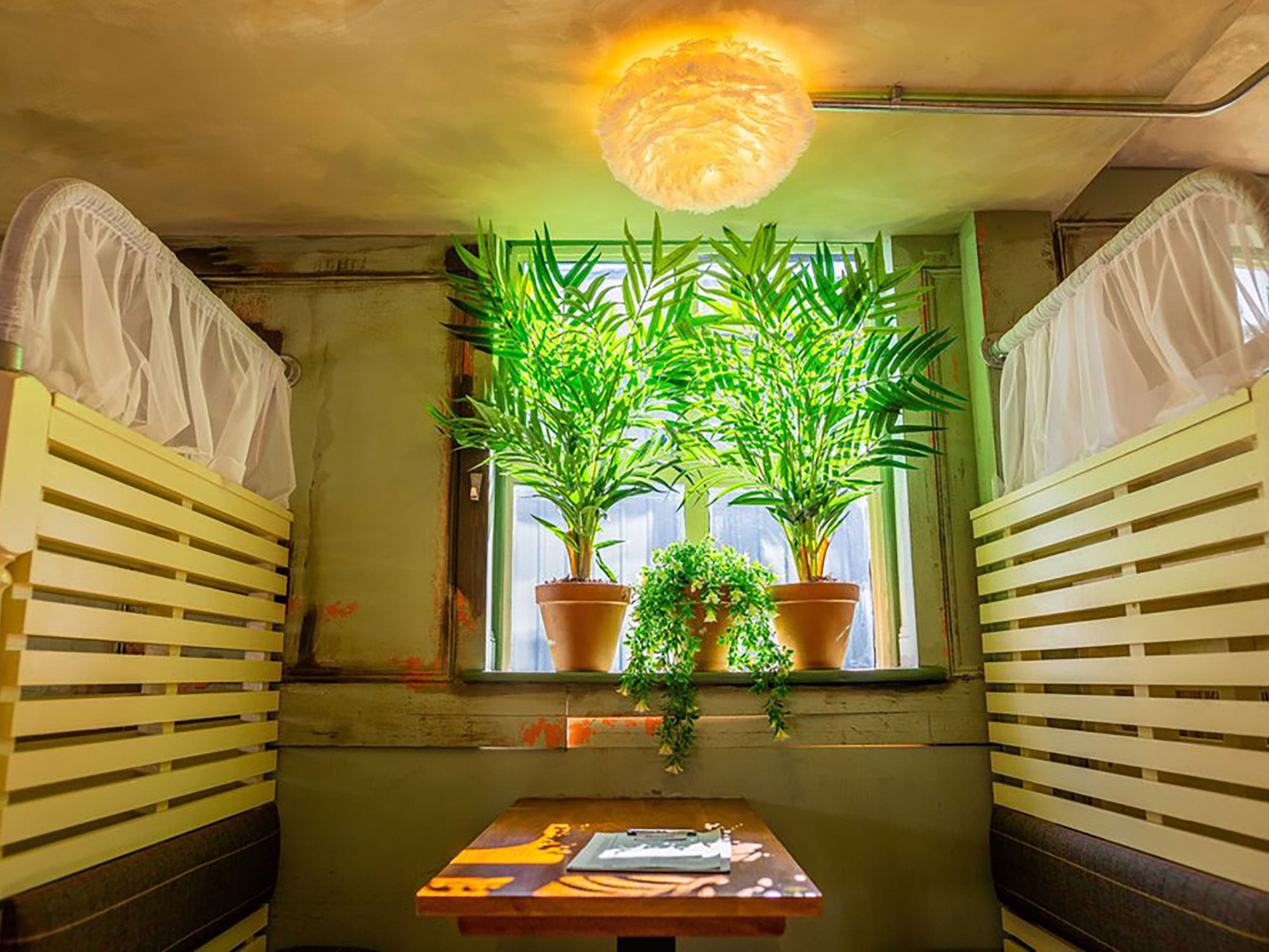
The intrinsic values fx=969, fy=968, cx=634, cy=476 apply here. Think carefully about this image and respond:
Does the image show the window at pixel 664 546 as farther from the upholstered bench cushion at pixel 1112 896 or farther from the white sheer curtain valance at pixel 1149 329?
the upholstered bench cushion at pixel 1112 896

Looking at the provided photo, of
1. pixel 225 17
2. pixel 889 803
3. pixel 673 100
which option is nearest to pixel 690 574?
pixel 889 803

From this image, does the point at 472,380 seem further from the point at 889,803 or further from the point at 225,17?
the point at 889,803

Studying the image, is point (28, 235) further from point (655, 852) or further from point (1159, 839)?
point (1159, 839)

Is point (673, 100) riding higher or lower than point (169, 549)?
higher

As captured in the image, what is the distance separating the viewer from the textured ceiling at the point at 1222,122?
2713mm

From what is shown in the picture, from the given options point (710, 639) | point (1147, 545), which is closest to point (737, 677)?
point (710, 639)

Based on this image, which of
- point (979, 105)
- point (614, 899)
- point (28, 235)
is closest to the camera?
point (614, 899)

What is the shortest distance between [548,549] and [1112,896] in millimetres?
1975

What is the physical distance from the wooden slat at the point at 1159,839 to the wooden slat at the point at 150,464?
7.74ft

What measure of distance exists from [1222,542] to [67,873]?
2.38m

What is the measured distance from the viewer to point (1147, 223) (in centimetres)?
223

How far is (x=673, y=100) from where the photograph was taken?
2244 millimetres

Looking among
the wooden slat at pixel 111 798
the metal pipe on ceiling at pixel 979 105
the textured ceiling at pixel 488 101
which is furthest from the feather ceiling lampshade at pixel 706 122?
the wooden slat at pixel 111 798

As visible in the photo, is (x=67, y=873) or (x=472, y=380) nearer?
(x=67, y=873)
